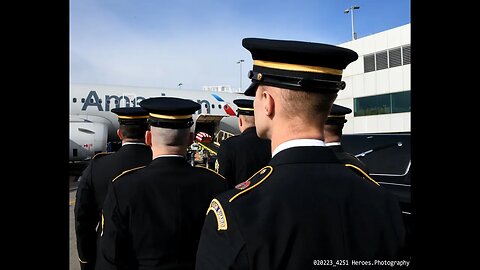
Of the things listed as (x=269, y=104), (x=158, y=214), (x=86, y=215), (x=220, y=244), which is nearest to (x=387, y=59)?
(x=86, y=215)

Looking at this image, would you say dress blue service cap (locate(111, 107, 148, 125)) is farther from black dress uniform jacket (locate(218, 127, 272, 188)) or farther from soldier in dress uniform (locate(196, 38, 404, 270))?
soldier in dress uniform (locate(196, 38, 404, 270))

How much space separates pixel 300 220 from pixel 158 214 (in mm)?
1295

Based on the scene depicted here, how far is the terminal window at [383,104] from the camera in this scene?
857 inches

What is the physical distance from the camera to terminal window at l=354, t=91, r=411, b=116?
21766mm

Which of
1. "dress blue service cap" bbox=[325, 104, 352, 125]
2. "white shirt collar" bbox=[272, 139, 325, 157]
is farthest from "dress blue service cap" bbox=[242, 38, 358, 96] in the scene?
"dress blue service cap" bbox=[325, 104, 352, 125]

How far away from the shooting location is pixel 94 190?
11.1 feet

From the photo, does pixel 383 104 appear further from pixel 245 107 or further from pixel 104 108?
pixel 245 107

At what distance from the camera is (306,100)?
141 cm

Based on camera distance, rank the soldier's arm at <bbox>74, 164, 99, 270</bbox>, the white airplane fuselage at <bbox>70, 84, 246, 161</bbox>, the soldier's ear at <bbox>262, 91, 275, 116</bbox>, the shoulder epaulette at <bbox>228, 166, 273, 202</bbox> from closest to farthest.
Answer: the shoulder epaulette at <bbox>228, 166, 273, 202</bbox>, the soldier's ear at <bbox>262, 91, 275, 116</bbox>, the soldier's arm at <bbox>74, 164, 99, 270</bbox>, the white airplane fuselage at <bbox>70, 84, 246, 161</bbox>

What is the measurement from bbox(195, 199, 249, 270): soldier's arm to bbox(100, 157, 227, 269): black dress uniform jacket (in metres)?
1.06

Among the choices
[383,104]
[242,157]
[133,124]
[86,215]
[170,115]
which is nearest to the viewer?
[170,115]
